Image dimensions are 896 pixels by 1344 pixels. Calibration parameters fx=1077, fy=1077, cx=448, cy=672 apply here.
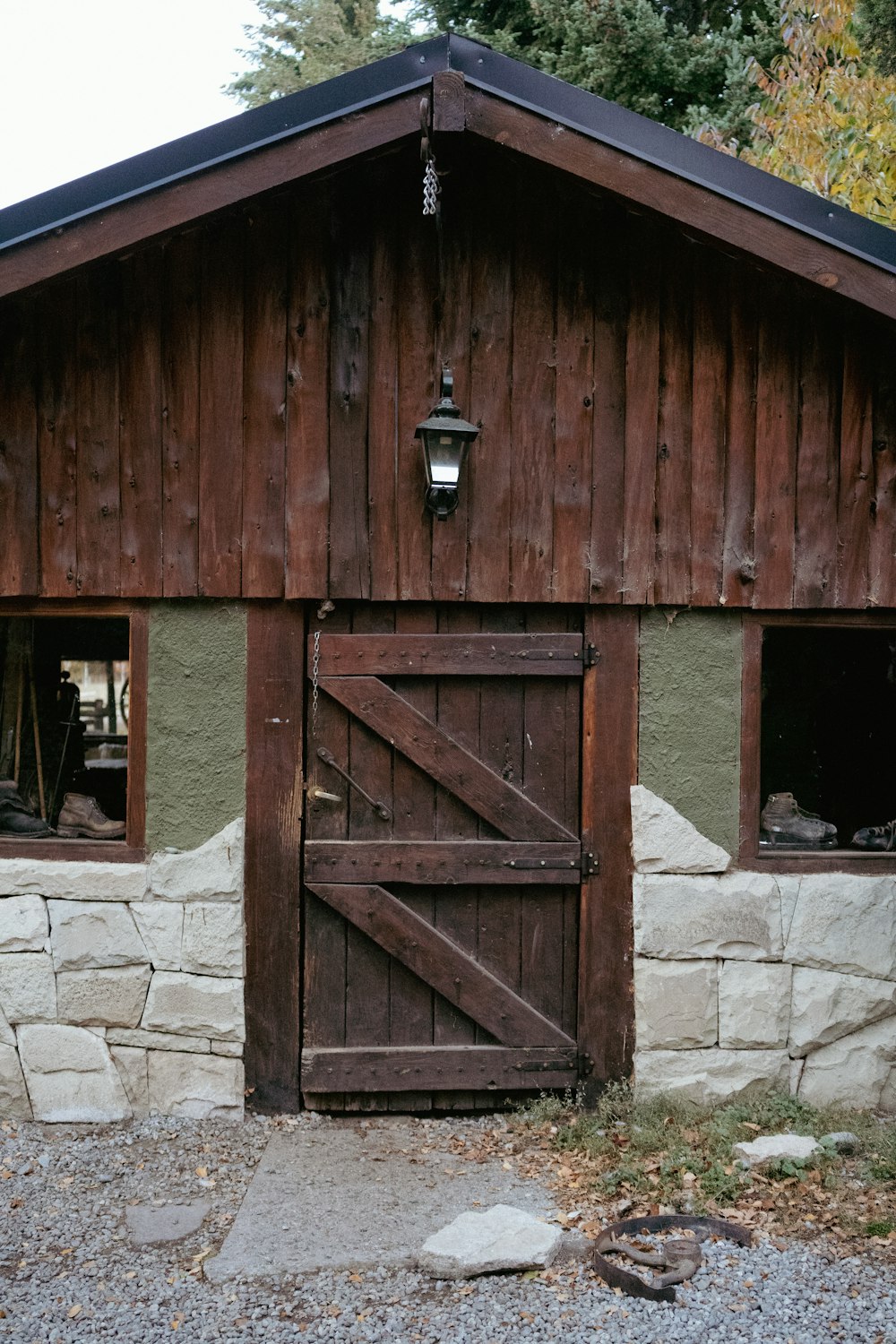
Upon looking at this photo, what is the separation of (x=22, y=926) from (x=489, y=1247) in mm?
2430

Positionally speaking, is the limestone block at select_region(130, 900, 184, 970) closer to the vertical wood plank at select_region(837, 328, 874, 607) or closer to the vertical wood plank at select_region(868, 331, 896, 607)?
the vertical wood plank at select_region(837, 328, 874, 607)

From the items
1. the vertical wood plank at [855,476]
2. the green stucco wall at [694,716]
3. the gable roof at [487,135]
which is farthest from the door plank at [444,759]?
the gable roof at [487,135]

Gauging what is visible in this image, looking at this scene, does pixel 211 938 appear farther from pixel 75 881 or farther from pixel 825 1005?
pixel 825 1005

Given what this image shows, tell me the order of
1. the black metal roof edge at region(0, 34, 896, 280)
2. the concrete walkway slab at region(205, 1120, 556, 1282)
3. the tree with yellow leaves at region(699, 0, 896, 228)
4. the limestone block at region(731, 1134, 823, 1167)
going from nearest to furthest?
the concrete walkway slab at region(205, 1120, 556, 1282) → the black metal roof edge at region(0, 34, 896, 280) → the limestone block at region(731, 1134, 823, 1167) → the tree with yellow leaves at region(699, 0, 896, 228)

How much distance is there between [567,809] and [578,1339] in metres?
2.15

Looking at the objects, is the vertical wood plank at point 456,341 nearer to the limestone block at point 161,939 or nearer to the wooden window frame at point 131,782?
the wooden window frame at point 131,782

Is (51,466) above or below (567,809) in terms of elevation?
above

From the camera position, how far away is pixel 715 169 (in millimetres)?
4160

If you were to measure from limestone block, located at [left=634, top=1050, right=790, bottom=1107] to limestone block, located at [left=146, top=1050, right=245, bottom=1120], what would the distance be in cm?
179

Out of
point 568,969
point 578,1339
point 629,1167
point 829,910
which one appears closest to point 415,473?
point 568,969

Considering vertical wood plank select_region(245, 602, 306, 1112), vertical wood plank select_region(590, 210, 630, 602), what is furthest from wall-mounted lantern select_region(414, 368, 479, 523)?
vertical wood plank select_region(245, 602, 306, 1112)

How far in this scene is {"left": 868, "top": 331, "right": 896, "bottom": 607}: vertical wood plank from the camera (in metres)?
4.81

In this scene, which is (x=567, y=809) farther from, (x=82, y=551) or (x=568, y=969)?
(x=82, y=551)

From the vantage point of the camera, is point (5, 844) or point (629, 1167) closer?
point (629, 1167)
